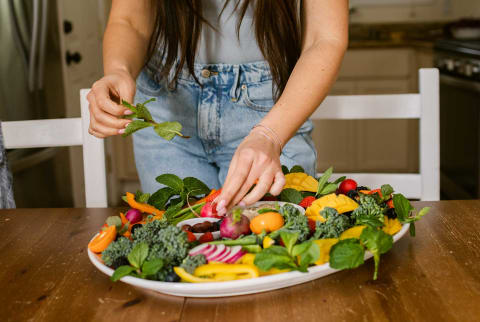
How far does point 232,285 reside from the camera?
71 centimetres

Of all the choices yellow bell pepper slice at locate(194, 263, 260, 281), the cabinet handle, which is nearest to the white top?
yellow bell pepper slice at locate(194, 263, 260, 281)

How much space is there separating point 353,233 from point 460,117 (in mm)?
2629

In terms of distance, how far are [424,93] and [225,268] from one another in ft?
2.99

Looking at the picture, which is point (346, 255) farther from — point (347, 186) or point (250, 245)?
point (347, 186)

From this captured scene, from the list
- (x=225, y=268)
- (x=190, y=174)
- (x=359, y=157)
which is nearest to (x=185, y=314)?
(x=225, y=268)

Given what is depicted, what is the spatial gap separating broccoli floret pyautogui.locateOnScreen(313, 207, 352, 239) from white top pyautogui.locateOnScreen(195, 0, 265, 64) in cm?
62

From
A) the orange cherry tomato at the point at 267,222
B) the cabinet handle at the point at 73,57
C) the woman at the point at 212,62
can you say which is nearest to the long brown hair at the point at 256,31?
the woman at the point at 212,62

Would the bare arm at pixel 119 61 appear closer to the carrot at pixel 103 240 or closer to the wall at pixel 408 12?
the carrot at pixel 103 240

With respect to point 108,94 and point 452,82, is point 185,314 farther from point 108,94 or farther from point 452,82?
point 452,82

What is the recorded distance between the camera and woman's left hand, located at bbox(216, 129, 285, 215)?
85 cm

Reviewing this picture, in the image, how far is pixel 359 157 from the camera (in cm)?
395

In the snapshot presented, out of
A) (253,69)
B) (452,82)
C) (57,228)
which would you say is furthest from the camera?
(452,82)

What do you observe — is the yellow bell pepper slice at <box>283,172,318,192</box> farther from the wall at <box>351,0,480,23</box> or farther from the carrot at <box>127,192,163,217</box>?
the wall at <box>351,0,480,23</box>

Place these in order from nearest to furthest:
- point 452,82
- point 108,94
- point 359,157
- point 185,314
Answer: point 185,314
point 108,94
point 452,82
point 359,157
